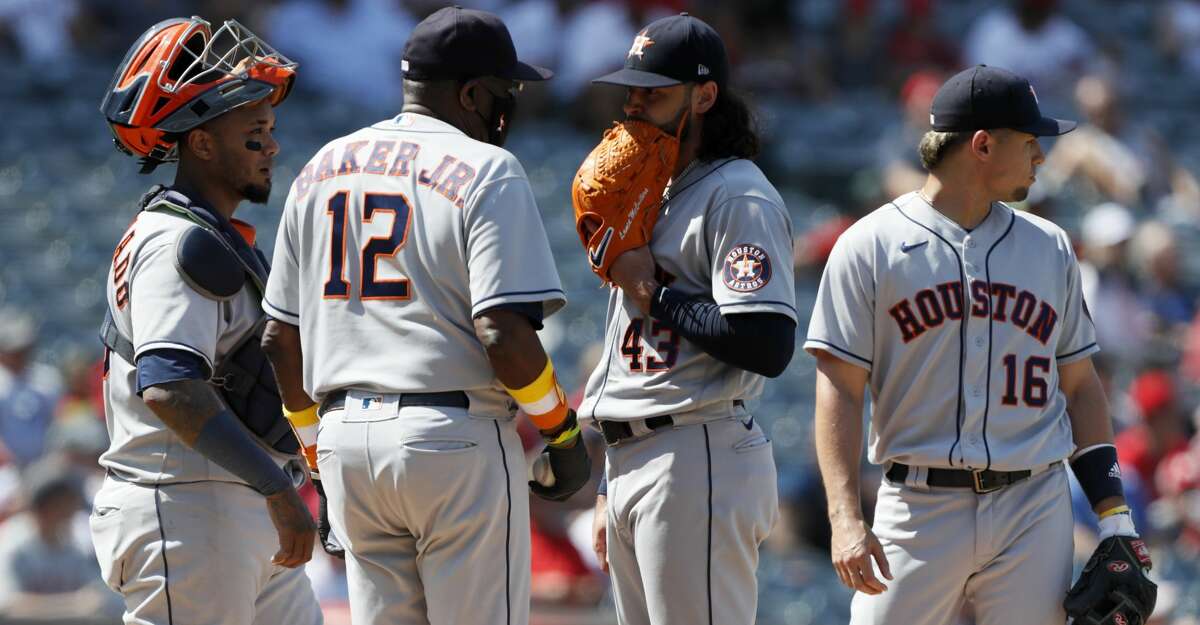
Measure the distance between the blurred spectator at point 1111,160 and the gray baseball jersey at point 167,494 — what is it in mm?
7076

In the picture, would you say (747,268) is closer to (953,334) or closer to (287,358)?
(953,334)

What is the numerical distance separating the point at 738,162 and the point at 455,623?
1229 mm

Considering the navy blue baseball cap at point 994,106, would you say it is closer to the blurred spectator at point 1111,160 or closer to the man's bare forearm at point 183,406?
the man's bare forearm at point 183,406

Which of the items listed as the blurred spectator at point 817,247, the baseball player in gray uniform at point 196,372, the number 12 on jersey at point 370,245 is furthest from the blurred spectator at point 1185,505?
the number 12 on jersey at point 370,245

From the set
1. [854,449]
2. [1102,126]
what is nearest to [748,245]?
[854,449]

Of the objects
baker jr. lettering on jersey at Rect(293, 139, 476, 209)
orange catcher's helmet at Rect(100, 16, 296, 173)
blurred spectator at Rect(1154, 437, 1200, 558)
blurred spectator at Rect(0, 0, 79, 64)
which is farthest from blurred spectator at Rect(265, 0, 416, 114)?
baker jr. lettering on jersey at Rect(293, 139, 476, 209)

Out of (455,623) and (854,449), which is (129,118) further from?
(854,449)

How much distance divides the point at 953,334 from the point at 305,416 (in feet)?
4.92

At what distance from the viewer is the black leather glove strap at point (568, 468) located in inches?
144

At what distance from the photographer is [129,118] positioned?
3.94 m

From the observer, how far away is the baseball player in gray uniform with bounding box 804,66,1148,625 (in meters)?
3.74

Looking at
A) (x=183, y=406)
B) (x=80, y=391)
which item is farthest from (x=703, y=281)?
(x=80, y=391)

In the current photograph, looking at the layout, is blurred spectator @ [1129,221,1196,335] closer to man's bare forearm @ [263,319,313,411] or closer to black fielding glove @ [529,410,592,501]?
black fielding glove @ [529,410,592,501]

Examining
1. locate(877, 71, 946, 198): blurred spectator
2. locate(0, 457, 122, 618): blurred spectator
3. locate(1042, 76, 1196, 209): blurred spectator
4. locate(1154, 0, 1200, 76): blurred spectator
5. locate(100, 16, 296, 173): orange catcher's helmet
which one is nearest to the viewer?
locate(100, 16, 296, 173): orange catcher's helmet
